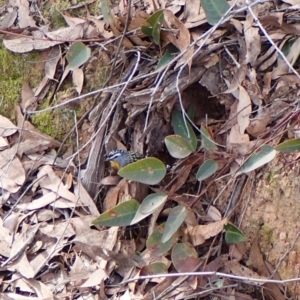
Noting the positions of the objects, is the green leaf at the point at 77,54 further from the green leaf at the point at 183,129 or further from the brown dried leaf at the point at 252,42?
the brown dried leaf at the point at 252,42

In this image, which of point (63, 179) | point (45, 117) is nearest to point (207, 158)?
point (63, 179)

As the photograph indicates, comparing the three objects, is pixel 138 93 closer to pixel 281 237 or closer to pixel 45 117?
pixel 45 117

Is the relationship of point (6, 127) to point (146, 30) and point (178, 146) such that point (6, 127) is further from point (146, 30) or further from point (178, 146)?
point (178, 146)

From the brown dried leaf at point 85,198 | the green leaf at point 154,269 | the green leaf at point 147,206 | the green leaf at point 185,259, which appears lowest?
the green leaf at point 154,269

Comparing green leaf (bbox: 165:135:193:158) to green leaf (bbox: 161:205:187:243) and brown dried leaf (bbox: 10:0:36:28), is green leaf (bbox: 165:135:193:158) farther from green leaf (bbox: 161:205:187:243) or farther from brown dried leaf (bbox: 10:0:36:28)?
brown dried leaf (bbox: 10:0:36:28)

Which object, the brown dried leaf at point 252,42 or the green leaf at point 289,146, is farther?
the brown dried leaf at point 252,42

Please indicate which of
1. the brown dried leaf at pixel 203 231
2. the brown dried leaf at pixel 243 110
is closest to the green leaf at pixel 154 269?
the brown dried leaf at pixel 203 231

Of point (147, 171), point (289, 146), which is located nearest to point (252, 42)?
point (289, 146)

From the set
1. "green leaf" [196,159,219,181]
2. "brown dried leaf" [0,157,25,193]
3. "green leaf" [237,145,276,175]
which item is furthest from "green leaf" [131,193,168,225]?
"brown dried leaf" [0,157,25,193]
